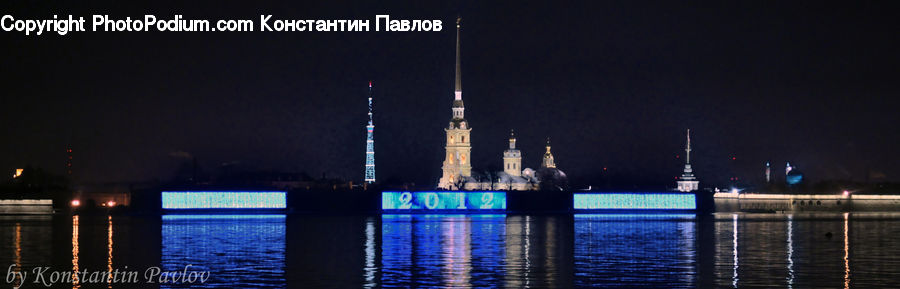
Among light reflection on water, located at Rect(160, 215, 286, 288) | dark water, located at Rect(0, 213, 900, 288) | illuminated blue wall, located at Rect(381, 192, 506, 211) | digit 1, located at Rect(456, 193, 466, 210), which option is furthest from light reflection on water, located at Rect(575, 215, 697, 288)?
digit 1, located at Rect(456, 193, 466, 210)

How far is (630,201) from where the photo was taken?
178 metres

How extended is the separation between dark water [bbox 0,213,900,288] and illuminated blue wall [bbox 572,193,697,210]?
3518 inches

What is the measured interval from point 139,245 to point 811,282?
1554 inches

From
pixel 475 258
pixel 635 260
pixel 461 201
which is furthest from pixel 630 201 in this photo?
pixel 475 258

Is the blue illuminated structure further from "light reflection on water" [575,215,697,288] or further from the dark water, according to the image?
"light reflection on water" [575,215,697,288]

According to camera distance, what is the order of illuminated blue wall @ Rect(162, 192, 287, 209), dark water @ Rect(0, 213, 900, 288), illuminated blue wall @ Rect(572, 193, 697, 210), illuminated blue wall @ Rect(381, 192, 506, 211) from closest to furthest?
dark water @ Rect(0, 213, 900, 288) < illuminated blue wall @ Rect(162, 192, 287, 209) < illuminated blue wall @ Rect(381, 192, 506, 211) < illuminated blue wall @ Rect(572, 193, 697, 210)

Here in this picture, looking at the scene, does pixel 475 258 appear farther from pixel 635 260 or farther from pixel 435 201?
pixel 435 201

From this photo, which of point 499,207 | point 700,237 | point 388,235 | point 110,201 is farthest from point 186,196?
point 700,237

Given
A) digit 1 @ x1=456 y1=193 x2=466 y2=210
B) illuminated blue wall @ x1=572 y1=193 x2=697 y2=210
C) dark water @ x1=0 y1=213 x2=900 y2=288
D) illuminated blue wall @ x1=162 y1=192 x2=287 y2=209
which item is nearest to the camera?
dark water @ x1=0 y1=213 x2=900 y2=288

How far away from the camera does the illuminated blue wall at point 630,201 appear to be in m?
177

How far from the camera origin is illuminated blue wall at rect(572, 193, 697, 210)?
6959 inches

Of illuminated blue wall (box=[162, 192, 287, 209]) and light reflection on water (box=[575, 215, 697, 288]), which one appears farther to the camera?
illuminated blue wall (box=[162, 192, 287, 209])

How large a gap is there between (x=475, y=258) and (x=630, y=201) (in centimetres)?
12359

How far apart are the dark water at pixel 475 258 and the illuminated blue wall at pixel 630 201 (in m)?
89.4
